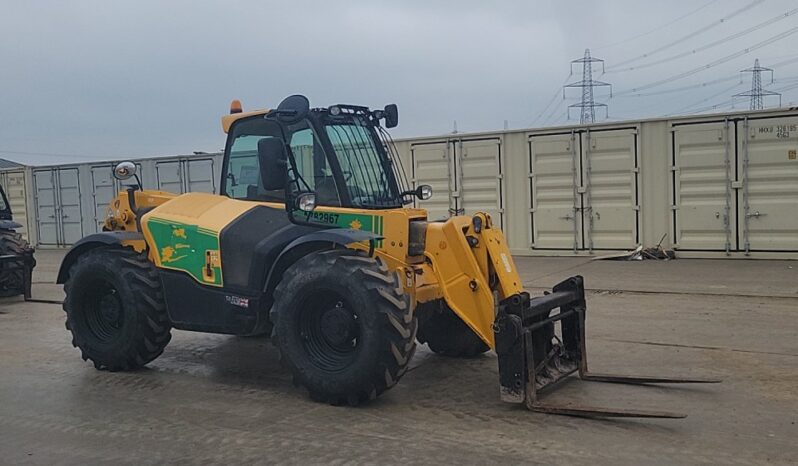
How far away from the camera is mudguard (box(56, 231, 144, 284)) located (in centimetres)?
684

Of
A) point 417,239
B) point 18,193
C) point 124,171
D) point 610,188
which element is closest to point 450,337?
point 417,239

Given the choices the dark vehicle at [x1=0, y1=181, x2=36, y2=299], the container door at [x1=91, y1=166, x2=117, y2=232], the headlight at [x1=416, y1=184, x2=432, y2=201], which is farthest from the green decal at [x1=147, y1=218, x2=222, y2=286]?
the container door at [x1=91, y1=166, x2=117, y2=232]

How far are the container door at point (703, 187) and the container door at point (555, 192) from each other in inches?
69.2

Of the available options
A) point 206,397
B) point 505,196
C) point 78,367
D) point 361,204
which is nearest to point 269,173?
point 361,204

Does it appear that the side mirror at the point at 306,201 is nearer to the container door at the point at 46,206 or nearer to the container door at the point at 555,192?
the container door at the point at 555,192

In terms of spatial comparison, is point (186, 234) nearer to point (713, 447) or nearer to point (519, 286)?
point (519, 286)

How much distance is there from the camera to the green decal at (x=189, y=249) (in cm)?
631

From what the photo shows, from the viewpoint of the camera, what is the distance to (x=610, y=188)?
1432cm

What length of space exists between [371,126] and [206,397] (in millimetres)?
2645

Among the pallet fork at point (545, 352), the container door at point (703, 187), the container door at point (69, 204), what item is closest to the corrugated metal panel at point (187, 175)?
the container door at point (69, 204)

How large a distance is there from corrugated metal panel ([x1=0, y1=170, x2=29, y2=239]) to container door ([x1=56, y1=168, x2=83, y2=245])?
51.5 inches

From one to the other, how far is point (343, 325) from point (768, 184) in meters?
10.2

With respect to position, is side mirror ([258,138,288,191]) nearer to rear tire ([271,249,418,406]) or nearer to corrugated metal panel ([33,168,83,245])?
rear tire ([271,249,418,406])

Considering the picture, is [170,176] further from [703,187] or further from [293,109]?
[293,109]
